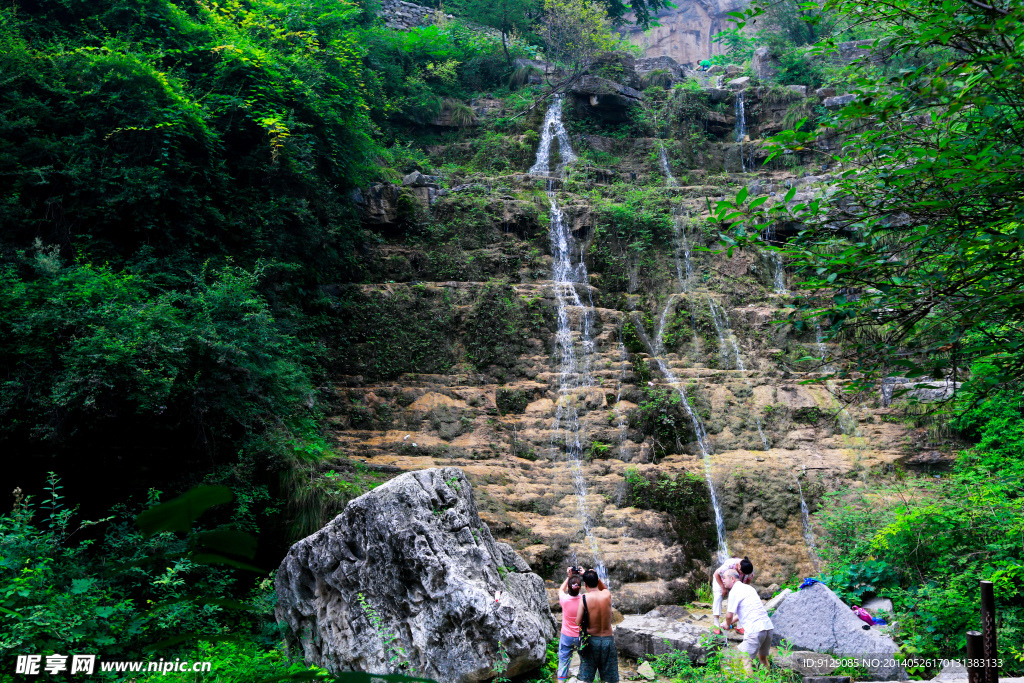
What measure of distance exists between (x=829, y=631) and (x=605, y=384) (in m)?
6.15

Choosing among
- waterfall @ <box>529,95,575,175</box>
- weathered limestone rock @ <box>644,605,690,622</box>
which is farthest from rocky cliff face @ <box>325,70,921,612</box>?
waterfall @ <box>529,95,575,175</box>

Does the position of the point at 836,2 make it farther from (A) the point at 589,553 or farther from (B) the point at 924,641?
(A) the point at 589,553

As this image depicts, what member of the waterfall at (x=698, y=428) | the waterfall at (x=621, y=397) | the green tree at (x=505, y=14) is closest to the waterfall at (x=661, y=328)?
the waterfall at (x=698, y=428)

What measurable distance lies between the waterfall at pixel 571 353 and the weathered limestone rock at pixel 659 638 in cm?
173

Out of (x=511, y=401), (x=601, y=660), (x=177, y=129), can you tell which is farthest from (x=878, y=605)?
(x=177, y=129)

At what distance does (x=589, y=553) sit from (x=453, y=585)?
4.43 metres

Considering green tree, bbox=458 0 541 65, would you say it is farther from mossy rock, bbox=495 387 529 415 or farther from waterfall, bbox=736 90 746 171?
mossy rock, bbox=495 387 529 415

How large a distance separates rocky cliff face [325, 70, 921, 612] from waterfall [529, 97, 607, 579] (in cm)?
5

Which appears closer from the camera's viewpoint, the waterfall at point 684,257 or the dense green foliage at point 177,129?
the dense green foliage at point 177,129

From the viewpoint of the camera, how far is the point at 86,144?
28.2 feet

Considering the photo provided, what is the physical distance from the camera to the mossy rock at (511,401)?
39.4 feet

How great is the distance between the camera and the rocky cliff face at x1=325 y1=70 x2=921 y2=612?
1026 centimetres

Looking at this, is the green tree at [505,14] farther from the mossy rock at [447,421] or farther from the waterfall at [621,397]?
the mossy rock at [447,421]

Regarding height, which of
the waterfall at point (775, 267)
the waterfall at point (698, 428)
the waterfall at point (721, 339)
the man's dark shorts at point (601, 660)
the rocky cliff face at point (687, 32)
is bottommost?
the man's dark shorts at point (601, 660)
